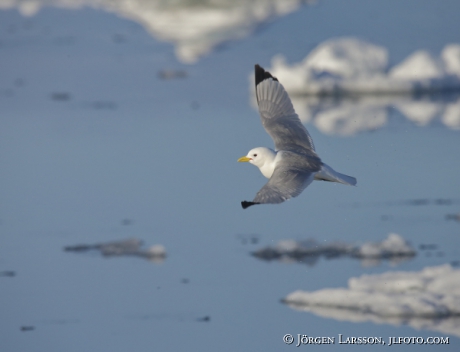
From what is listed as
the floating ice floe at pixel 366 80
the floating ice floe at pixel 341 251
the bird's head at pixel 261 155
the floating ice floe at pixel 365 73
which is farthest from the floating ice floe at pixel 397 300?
the floating ice floe at pixel 365 73

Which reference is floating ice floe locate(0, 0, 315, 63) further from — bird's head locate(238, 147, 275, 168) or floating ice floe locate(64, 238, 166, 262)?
bird's head locate(238, 147, 275, 168)

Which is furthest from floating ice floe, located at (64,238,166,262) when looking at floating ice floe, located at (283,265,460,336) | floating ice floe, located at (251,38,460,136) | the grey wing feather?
floating ice floe, located at (251,38,460,136)

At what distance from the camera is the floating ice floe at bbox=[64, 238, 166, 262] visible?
7.87 metres

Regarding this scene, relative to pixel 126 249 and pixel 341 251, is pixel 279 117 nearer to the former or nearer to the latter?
pixel 341 251

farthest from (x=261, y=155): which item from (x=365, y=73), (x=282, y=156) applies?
(x=365, y=73)

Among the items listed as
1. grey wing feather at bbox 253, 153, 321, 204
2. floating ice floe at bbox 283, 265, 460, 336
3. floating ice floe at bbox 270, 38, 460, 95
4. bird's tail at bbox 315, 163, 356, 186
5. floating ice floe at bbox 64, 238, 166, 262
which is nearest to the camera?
grey wing feather at bbox 253, 153, 321, 204

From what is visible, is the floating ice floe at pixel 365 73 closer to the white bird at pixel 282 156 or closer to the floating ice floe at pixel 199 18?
the floating ice floe at pixel 199 18

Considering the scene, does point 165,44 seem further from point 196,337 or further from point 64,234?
point 196,337

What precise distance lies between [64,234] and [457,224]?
12.3 ft

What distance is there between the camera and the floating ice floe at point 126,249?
7.87 meters

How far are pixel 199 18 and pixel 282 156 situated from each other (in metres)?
14.8

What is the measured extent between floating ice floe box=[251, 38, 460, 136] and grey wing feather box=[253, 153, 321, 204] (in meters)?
7.20

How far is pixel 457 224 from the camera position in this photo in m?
8.25

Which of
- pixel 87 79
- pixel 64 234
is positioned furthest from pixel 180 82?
pixel 64 234
